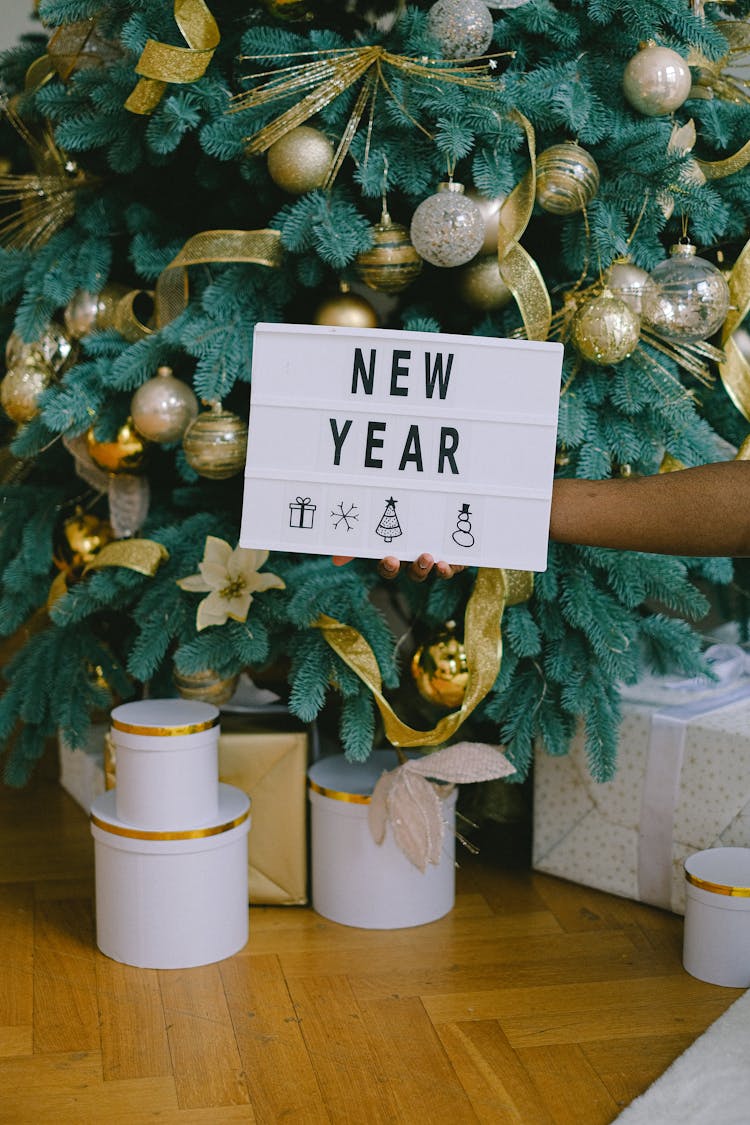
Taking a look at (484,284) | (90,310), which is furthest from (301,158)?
(90,310)

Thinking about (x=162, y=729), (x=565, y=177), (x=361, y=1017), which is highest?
(x=565, y=177)

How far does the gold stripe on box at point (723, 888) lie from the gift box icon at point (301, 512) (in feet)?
2.03

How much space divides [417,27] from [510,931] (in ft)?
3.48

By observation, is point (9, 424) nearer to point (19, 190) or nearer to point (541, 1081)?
point (19, 190)

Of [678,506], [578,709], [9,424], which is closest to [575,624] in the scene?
[578,709]

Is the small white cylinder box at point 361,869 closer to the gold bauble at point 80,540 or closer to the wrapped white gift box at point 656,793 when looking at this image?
the wrapped white gift box at point 656,793

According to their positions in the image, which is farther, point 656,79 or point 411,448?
point 656,79

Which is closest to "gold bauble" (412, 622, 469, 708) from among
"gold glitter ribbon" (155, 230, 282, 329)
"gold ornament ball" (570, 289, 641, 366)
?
"gold ornament ball" (570, 289, 641, 366)

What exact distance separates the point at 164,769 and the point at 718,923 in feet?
2.15

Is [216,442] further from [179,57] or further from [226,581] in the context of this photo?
[179,57]

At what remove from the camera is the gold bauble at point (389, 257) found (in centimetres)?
129

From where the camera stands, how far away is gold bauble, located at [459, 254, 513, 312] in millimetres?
1351

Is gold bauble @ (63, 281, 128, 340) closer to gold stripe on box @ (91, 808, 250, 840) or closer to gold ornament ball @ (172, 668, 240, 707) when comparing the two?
gold ornament ball @ (172, 668, 240, 707)

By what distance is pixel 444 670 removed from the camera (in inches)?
56.4
